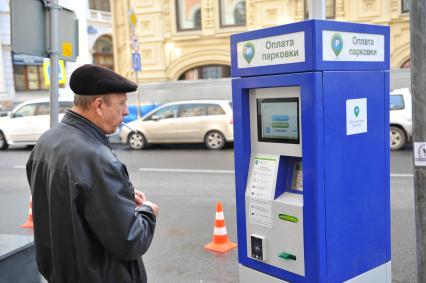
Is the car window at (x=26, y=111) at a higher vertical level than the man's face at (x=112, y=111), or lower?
higher

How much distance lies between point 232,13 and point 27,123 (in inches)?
391

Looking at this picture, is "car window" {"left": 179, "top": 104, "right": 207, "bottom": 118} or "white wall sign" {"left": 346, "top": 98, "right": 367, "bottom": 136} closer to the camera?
"white wall sign" {"left": 346, "top": 98, "right": 367, "bottom": 136}

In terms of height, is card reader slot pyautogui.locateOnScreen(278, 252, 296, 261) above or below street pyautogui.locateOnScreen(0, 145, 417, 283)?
above

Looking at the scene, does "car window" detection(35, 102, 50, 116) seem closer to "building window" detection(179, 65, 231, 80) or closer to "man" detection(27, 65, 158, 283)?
"building window" detection(179, 65, 231, 80)

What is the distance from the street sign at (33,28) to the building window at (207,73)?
1668cm

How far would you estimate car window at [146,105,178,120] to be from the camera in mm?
13836

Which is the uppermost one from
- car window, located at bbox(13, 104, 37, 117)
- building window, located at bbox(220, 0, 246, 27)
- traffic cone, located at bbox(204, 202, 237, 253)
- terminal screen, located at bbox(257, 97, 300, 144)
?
building window, located at bbox(220, 0, 246, 27)

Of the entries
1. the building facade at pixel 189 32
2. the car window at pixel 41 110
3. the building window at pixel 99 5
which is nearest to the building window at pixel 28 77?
the building window at pixel 99 5

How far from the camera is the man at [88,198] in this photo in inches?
79.3

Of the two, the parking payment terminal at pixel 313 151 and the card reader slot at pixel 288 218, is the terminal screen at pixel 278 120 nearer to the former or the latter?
the parking payment terminal at pixel 313 151

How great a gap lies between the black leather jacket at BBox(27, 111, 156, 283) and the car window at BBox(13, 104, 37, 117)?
13.7 m

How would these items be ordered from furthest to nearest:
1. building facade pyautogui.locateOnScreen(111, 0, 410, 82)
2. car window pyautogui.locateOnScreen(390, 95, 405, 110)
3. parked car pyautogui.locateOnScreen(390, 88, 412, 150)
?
building facade pyautogui.locateOnScreen(111, 0, 410, 82) → car window pyautogui.locateOnScreen(390, 95, 405, 110) → parked car pyautogui.locateOnScreen(390, 88, 412, 150)

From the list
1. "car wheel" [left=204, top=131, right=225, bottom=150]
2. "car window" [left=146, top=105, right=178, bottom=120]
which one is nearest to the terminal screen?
"car wheel" [left=204, top=131, right=225, bottom=150]

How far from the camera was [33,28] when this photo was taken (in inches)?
137
